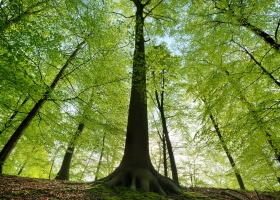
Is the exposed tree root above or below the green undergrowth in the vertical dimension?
above

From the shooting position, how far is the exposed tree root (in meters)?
4.81

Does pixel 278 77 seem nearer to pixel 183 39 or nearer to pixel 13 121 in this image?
pixel 183 39

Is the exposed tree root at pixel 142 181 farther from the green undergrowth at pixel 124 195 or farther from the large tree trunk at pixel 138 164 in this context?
the green undergrowth at pixel 124 195

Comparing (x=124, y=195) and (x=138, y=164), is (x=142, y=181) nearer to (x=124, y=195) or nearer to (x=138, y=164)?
(x=138, y=164)

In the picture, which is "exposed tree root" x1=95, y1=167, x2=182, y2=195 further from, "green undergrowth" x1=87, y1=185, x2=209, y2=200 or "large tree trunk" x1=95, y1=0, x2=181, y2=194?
"green undergrowth" x1=87, y1=185, x2=209, y2=200

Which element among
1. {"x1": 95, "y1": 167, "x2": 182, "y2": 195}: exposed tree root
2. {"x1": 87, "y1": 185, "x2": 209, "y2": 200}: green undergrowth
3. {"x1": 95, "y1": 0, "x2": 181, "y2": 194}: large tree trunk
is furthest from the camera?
{"x1": 95, "y1": 0, "x2": 181, "y2": 194}: large tree trunk

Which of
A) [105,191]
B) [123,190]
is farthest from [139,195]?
[105,191]

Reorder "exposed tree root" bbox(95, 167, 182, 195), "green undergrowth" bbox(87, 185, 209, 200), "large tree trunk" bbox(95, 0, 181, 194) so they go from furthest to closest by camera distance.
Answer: "large tree trunk" bbox(95, 0, 181, 194) < "exposed tree root" bbox(95, 167, 182, 195) < "green undergrowth" bbox(87, 185, 209, 200)

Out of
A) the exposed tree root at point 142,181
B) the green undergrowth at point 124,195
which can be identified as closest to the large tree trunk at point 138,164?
the exposed tree root at point 142,181

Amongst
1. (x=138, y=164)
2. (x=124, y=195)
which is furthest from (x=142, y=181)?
(x=124, y=195)

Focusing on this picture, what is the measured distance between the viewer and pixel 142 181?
480 cm

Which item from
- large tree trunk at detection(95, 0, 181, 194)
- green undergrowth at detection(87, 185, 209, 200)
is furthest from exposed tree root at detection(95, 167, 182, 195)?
green undergrowth at detection(87, 185, 209, 200)

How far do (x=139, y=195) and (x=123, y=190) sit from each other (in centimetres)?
57

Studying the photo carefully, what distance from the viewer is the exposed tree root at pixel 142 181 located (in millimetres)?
4809
